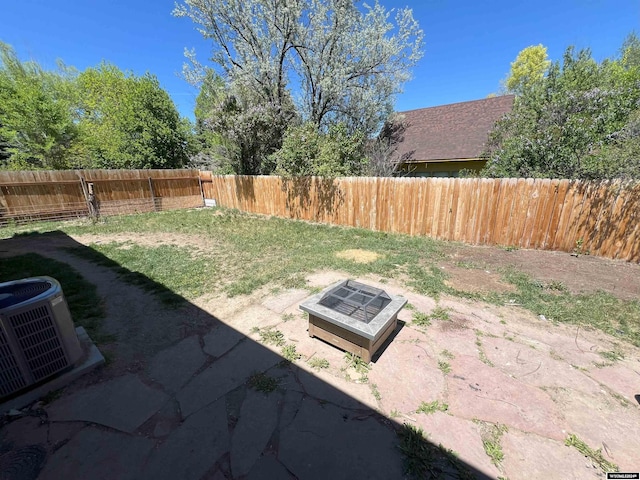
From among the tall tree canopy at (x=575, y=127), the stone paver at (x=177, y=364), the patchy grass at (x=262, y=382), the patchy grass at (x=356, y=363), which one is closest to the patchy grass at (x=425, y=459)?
the patchy grass at (x=356, y=363)

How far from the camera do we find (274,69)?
10.8m

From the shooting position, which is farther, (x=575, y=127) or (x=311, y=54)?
(x=311, y=54)

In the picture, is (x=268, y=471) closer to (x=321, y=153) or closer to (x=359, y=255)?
(x=359, y=255)

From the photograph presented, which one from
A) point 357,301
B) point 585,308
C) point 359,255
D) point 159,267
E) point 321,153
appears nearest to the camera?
point 357,301

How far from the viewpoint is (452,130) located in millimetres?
12047

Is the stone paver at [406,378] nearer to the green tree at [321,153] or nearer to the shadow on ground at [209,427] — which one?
the shadow on ground at [209,427]

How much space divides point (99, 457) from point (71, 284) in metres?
3.77

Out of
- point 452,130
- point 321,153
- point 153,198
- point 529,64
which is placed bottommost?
point 153,198

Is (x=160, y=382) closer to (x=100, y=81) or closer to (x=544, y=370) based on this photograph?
(x=544, y=370)

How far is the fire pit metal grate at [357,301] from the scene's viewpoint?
2576 millimetres

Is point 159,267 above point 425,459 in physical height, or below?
above

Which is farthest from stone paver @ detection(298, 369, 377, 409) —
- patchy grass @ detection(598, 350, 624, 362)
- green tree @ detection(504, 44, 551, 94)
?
green tree @ detection(504, 44, 551, 94)

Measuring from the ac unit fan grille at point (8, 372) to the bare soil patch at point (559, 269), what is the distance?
17.0 ft

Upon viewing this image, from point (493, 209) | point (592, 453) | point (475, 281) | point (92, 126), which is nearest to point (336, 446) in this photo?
point (592, 453)
